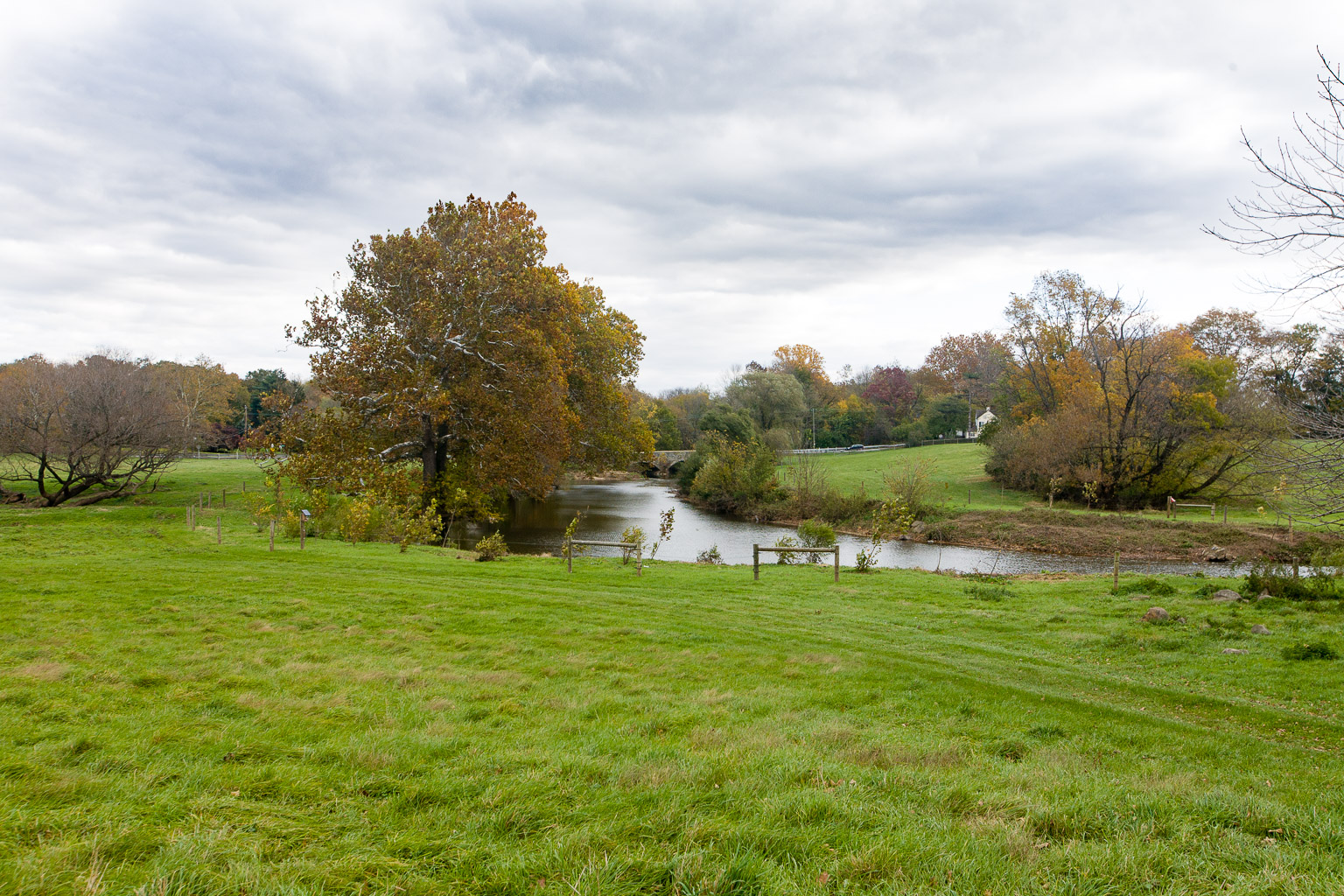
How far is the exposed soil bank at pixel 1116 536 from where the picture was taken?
29797 millimetres

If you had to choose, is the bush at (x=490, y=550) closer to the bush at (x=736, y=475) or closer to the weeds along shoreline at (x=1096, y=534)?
the weeds along shoreline at (x=1096, y=534)

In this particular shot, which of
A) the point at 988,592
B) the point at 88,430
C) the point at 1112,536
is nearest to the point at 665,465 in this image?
the point at 1112,536

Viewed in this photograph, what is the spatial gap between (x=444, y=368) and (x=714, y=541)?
51.2ft

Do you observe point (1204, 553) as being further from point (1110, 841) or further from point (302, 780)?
point (302, 780)

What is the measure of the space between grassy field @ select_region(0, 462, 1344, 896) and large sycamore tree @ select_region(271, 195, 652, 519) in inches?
468

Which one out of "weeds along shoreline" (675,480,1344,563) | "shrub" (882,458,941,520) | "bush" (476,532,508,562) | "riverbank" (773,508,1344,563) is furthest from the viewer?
"shrub" (882,458,941,520)

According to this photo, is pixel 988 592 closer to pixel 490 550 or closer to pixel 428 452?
pixel 490 550

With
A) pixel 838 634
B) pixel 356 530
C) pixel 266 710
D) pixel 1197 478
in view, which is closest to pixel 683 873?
pixel 266 710

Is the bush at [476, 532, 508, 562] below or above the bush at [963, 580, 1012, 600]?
above

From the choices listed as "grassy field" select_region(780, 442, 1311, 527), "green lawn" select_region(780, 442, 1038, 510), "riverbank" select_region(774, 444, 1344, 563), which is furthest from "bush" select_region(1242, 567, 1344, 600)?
"green lawn" select_region(780, 442, 1038, 510)

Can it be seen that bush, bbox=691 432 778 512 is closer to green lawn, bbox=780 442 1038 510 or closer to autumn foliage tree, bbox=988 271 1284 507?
green lawn, bbox=780 442 1038 510

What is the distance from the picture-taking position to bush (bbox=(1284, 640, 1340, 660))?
977 centimetres

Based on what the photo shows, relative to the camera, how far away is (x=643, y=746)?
19.0ft

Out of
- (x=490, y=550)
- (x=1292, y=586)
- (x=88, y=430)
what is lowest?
(x=490, y=550)
